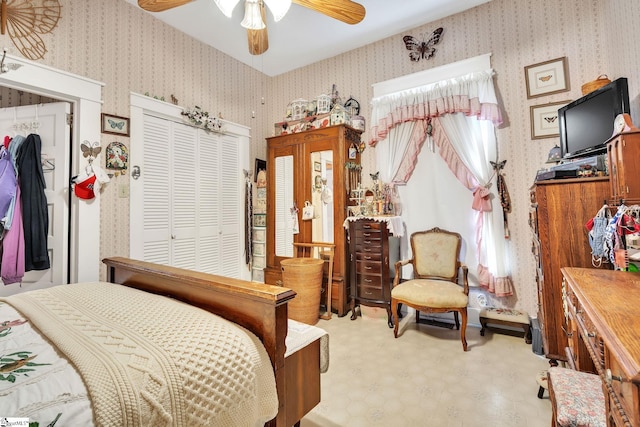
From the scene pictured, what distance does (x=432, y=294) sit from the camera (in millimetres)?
2512

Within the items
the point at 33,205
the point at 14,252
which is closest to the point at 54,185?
the point at 33,205

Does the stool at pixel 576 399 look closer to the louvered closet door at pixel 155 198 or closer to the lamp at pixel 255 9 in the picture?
the lamp at pixel 255 9

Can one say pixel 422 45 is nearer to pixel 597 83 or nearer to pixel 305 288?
pixel 597 83

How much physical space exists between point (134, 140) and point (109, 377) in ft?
8.96

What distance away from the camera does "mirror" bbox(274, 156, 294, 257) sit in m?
3.73

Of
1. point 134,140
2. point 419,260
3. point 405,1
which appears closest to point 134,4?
point 134,140

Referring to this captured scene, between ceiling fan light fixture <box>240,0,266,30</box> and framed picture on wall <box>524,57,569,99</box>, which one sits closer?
ceiling fan light fixture <box>240,0,266,30</box>

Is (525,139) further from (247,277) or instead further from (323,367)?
(247,277)

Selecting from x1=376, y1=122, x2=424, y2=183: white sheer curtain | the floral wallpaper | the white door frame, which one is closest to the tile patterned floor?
the floral wallpaper

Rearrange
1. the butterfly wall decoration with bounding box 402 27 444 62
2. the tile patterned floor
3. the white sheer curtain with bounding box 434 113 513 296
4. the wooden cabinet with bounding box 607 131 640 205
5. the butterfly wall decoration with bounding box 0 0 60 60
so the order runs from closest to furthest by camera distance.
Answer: the wooden cabinet with bounding box 607 131 640 205 → the tile patterned floor → the butterfly wall decoration with bounding box 0 0 60 60 → the white sheer curtain with bounding box 434 113 513 296 → the butterfly wall decoration with bounding box 402 27 444 62

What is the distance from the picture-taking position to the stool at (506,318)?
2.56 meters

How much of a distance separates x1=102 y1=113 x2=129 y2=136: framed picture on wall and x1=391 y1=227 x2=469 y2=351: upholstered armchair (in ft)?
9.83

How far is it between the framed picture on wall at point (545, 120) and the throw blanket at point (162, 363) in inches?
119

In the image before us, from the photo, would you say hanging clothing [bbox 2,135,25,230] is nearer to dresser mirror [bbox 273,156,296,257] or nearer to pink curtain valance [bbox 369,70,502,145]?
dresser mirror [bbox 273,156,296,257]
